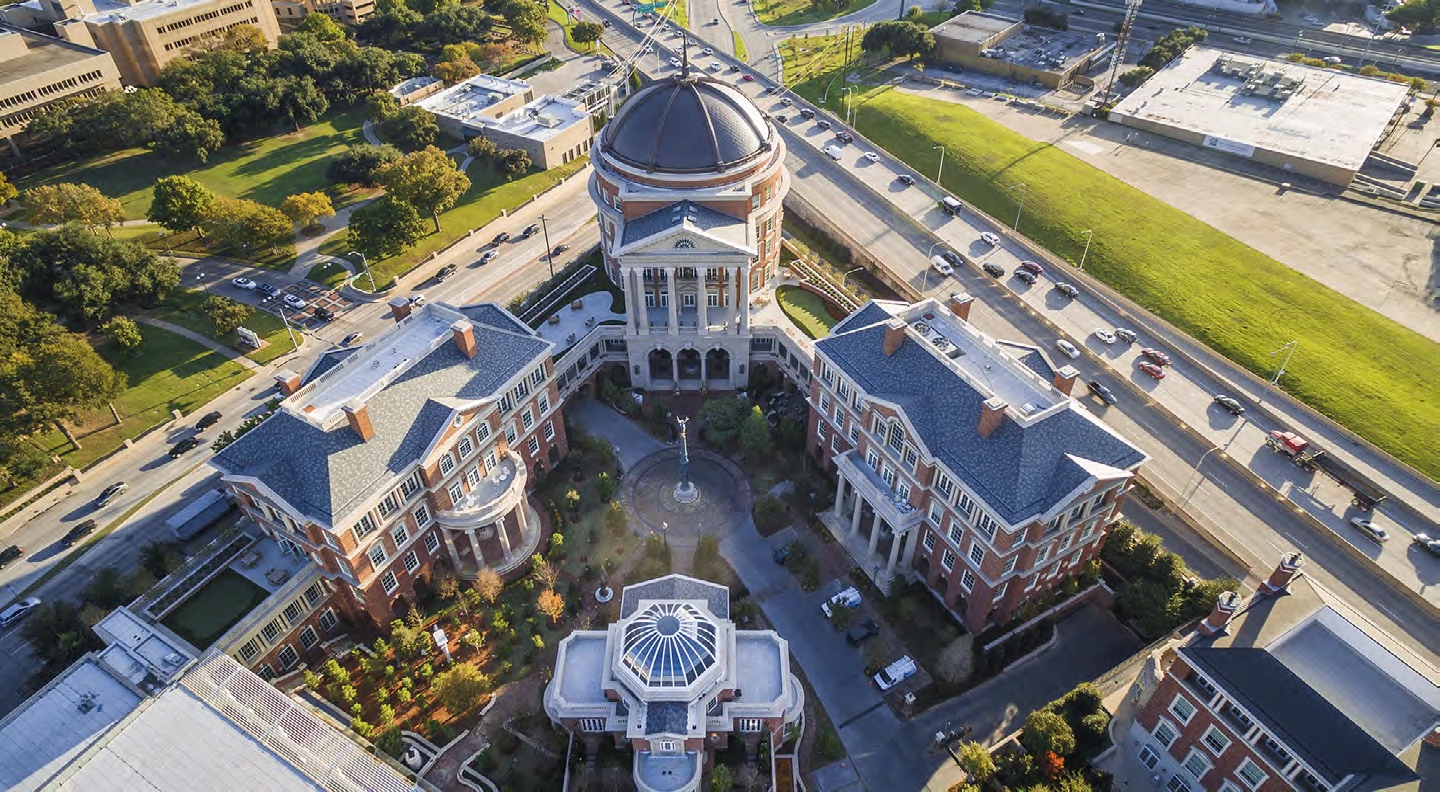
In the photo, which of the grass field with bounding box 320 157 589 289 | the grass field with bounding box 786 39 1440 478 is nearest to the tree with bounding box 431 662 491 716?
the grass field with bounding box 320 157 589 289

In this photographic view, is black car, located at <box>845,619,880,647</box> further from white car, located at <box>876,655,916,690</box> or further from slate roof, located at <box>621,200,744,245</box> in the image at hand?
slate roof, located at <box>621,200,744,245</box>

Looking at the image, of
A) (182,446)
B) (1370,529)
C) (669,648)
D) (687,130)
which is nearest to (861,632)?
(669,648)

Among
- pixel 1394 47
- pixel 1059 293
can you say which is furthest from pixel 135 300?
pixel 1394 47

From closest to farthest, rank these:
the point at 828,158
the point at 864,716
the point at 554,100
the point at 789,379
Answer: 1. the point at 864,716
2. the point at 789,379
3. the point at 828,158
4. the point at 554,100

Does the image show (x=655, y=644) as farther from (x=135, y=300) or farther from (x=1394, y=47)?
(x=1394, y=47)

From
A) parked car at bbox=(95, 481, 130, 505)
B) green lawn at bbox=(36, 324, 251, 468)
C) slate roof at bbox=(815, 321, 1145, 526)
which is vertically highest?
slate roof at bbox=(815, 321, 1145, 526)

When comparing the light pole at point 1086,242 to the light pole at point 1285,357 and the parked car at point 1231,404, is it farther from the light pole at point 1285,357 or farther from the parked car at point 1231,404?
the parked car at point 1231,404
